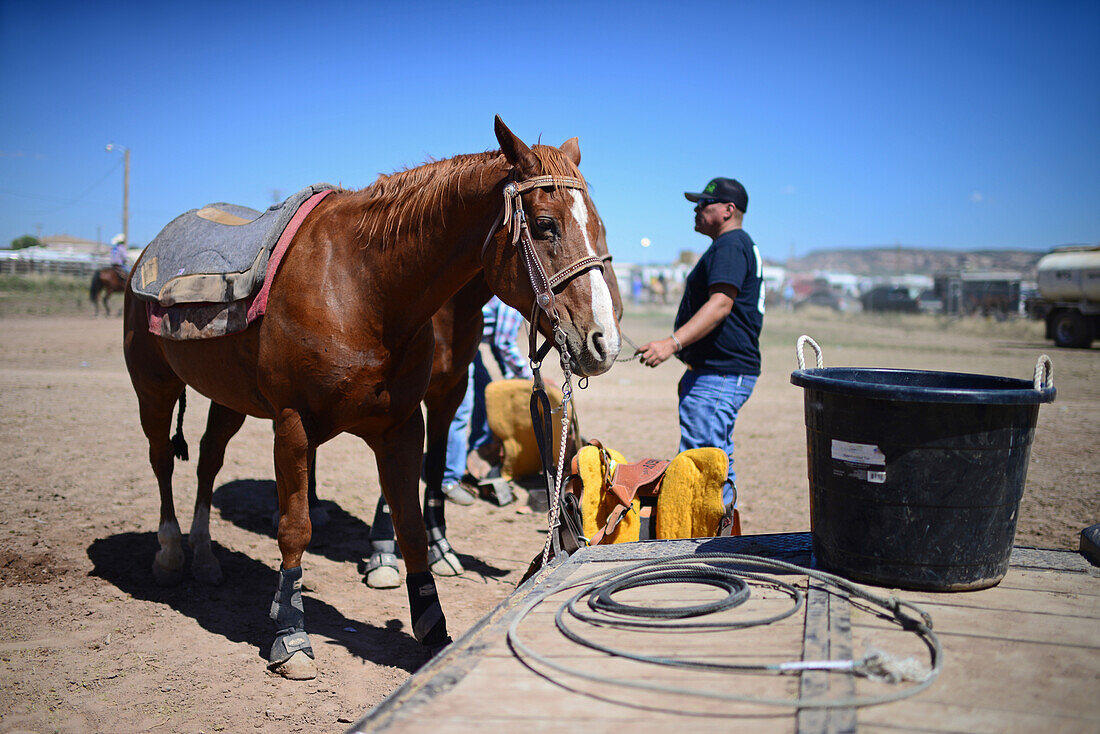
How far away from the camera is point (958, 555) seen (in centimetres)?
220

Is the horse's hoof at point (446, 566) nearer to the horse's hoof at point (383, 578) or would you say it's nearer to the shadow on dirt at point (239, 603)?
the horse's hoof at point (383, 578)

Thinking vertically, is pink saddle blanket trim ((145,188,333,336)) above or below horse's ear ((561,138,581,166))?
below

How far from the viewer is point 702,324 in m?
4.18

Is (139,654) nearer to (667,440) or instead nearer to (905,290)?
(667,440)

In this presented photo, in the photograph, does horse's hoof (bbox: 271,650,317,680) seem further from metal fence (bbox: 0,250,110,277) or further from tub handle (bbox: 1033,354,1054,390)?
metal fence (bbox: 0,250,110,277)

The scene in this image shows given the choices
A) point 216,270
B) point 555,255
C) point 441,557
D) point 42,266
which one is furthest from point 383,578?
point 42,266

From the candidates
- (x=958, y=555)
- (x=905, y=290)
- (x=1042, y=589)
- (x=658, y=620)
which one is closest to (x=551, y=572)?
(x=658, y=620)

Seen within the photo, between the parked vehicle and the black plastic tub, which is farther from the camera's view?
the parked vehicle

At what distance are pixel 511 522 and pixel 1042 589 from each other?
4058 mm

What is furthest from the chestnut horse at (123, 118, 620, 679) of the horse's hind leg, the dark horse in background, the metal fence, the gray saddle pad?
the metal fence

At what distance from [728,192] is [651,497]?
6.63ft

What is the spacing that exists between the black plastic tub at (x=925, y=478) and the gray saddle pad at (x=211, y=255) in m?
2.52

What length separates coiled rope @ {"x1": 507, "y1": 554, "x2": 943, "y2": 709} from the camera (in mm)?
1634

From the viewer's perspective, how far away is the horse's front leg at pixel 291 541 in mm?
3123
